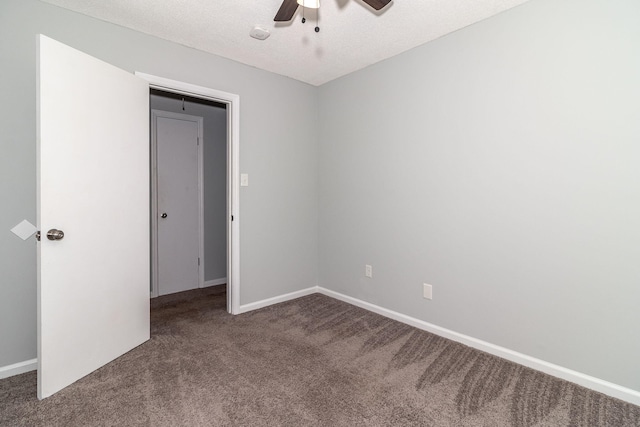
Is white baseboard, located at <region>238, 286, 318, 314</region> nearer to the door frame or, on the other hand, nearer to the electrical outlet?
the door frame

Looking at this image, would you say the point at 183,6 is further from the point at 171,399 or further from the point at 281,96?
the point at 171,399

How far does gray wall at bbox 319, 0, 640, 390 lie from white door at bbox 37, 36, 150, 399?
2069 mm

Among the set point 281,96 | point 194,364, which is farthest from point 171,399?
point 281,96

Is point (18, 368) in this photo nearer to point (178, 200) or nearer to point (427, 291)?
point (178, 200)

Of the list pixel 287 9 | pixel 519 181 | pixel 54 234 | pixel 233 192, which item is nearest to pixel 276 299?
pixel 233 192

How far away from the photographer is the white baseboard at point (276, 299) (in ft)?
10.5

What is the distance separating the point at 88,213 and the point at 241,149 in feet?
4.73

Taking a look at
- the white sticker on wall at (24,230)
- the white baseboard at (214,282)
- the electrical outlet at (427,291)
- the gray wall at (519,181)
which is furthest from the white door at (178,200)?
the electrical outlet at (427,291)

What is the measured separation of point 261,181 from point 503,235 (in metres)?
2.25

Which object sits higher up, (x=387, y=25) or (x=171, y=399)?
(x=387, y=25)

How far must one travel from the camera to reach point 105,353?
85.6 inches

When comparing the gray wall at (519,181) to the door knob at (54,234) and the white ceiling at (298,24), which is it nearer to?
the white ceiling at (298,24)

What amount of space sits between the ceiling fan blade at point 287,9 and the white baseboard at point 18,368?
280 centimetres

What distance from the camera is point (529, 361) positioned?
7.08 ft
